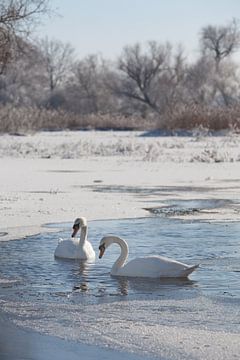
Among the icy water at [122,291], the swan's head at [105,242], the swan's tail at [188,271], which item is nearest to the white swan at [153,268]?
the swan's tail at [188,271]

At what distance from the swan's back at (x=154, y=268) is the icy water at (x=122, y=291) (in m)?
0.11

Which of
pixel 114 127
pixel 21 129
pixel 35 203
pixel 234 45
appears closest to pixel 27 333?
pixel 35 203

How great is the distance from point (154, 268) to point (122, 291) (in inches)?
29.0

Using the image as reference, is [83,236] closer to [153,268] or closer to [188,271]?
[153,268]

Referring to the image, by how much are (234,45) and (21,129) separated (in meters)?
50.8

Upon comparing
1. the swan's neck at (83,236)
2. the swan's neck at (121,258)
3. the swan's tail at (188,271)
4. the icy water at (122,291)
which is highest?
the swan's neck at (83,236)

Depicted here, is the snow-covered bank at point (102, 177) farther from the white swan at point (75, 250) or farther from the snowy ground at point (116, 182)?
the white swan at point (75, 250)

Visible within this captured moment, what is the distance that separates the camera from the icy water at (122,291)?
7859 mm

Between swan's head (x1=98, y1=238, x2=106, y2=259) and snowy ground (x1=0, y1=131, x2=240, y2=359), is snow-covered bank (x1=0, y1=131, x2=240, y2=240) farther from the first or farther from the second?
swan's head (x1=98, y1=238, x2=106, y2=259)

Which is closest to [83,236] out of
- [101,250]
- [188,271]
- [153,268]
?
[101,250]

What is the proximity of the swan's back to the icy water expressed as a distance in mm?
105

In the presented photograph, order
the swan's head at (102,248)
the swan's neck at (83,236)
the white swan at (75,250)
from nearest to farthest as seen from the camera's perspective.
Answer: the swan's head at (102,248) < the white swan at (75,250) < the swan's neck at (83,236)

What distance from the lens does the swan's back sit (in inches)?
398

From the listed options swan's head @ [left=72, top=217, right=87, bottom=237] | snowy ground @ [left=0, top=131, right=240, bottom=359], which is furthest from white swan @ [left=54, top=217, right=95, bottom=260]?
snowy ground @ [left=0, top=131, right=240, bottom=359]
